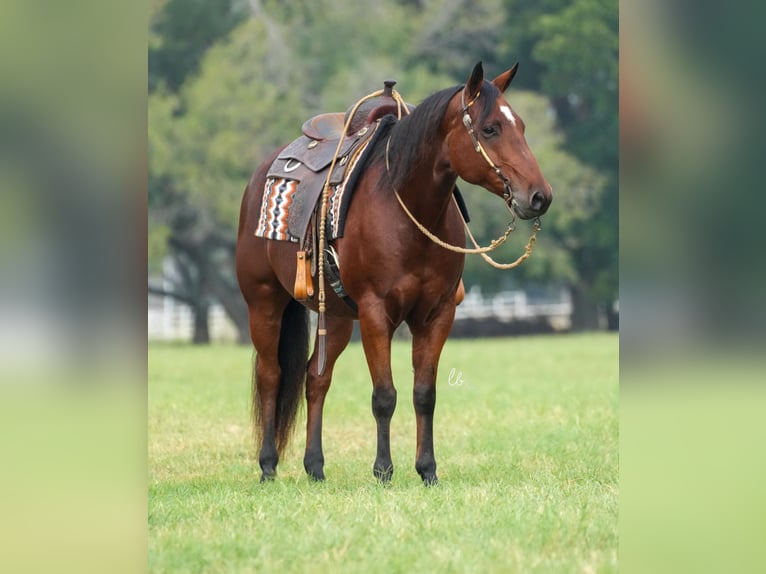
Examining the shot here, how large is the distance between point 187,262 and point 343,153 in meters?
22.5

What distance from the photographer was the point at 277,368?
7.48 meters

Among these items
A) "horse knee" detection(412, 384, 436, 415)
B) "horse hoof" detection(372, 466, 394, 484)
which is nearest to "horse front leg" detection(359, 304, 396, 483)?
"horse hoof" detection(372, 466, 394, 484)

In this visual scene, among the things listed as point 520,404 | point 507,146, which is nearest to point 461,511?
point 507,146

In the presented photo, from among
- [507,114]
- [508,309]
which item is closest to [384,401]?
[507,114]

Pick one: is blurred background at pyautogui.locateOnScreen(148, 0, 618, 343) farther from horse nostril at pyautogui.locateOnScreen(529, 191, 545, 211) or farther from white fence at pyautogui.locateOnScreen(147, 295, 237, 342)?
horse nostril at pyautogui.locateOnScreen(529, 191, 545, 211)

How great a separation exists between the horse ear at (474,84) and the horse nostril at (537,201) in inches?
27.0

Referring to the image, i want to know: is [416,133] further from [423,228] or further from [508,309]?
[508,309]

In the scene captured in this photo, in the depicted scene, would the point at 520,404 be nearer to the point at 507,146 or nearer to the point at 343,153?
the point at 343,153

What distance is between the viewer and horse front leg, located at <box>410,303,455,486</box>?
639cm

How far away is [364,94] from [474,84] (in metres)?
18.5

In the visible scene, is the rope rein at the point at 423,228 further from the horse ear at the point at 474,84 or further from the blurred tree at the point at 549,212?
the blurred tree at the point at 549,212
